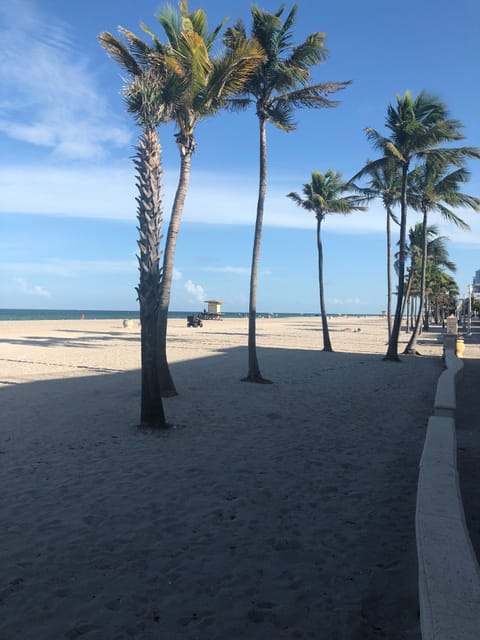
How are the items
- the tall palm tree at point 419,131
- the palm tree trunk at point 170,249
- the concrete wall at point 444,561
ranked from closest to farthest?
the concrete wall at point 444,561, the palm tree trunk at point 170,249, the tall palm tree at point 419,131

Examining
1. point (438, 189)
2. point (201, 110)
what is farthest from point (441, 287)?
point (201, 110)

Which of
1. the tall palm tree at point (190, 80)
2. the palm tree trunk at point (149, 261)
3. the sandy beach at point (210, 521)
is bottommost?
the sandy beach at point (210, 521)

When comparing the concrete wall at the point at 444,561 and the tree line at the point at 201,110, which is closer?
the concrete wall at the point at 444,561

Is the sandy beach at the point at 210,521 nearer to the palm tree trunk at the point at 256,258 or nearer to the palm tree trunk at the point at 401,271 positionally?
the palm tree trunk at the point at 256,258

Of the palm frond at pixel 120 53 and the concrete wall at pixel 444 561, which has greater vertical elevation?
the palm frond at pixel 120 53

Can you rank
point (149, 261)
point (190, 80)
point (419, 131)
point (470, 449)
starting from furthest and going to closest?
1. point (419, 131)
2. point (190, 80)
3. point (149, 261)
4. point (470, 449)

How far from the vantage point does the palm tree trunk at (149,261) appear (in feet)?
25.1

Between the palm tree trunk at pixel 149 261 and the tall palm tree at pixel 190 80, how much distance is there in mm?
1652

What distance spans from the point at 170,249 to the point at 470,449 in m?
7.06

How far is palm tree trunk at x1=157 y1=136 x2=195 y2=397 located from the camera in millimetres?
10305

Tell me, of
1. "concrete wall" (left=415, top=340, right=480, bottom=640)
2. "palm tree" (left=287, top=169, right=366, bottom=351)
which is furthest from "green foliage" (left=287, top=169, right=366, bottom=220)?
"concrete wall" (left=415, top=340, right=480, bottom=640)

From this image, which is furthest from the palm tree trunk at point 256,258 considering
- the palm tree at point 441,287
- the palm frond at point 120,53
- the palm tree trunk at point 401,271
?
the palm tree at point 441,287

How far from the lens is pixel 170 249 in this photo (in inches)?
409

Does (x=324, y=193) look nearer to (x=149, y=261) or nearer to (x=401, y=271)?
(x=401, y=271)
